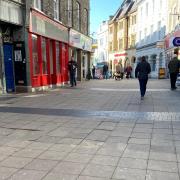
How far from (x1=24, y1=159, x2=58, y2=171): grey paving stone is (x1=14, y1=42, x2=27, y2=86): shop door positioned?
32.8 feet

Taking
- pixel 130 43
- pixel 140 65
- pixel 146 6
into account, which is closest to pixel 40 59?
pixel 140 65

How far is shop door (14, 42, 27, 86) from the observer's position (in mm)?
14195

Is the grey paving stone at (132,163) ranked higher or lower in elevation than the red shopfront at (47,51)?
lower

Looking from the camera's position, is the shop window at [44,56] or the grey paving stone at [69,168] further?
the shop window at [44,56]

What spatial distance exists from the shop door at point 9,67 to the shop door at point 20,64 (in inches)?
8.5

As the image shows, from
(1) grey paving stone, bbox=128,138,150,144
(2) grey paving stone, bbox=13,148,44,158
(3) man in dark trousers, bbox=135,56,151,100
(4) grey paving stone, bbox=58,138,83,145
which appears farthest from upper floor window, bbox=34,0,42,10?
(2) grey paving stone, bbox=13,148,44,158

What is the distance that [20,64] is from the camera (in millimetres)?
14391

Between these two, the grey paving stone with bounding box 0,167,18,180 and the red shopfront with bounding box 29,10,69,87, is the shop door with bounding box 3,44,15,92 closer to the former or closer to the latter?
the red shopfront with bounding box 29,10,69,87

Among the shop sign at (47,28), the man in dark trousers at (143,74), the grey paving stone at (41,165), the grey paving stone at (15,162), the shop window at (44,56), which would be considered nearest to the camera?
the grey paving stone at (41,165)

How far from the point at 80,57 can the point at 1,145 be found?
791 inches

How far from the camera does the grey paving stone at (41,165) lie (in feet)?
14.7

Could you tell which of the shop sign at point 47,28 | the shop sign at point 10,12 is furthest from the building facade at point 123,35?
the shop sign at point 10,12

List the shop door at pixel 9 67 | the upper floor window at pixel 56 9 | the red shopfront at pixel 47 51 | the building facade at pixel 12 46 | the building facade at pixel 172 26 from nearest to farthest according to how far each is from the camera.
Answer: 1. the building facade at pixel 12 46
2. the shop door at pixel 9 67
3. the red shopfront at pixel 47 51
4. the upper floor window at pixel 56 9
5. the building facade at pixel 172 26

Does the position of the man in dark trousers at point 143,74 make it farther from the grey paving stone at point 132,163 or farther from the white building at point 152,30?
the white building at point 152,30
